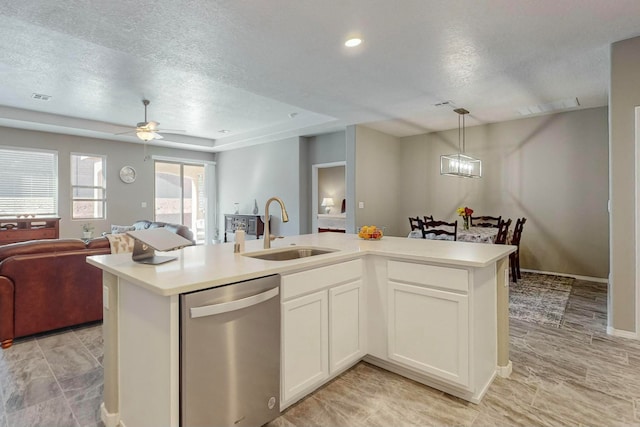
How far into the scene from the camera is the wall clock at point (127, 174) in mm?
7793

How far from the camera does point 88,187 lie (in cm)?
734

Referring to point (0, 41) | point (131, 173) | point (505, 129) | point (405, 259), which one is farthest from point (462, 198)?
point (131, 173)

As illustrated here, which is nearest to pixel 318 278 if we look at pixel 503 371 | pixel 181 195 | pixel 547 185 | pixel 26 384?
pixel 503 371

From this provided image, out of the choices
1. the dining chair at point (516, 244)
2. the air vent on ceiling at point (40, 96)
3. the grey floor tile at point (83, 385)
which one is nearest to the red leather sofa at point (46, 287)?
the grey floor tile at point (83, 385)

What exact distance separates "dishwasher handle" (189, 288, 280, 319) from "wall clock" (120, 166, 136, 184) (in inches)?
299

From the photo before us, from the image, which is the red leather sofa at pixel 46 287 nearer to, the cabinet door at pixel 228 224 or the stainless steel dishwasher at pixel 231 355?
the stainless steel dishwasher at pixel 231 355

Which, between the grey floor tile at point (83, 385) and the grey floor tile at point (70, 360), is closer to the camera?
the grey floor tile at point (83, 385)

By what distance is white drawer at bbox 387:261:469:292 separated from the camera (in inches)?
77.3

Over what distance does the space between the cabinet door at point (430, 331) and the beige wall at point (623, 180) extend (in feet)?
7.09

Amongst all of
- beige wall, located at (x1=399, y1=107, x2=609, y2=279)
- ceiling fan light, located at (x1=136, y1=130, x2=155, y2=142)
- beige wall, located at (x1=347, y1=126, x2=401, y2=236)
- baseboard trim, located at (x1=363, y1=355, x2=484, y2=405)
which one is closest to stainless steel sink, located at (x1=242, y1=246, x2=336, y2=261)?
baseboard trim, located at (x1=363, y1=355, x2=484, y2=405)

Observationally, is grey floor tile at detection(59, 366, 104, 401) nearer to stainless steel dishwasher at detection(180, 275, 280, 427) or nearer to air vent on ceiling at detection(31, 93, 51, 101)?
stainless steel dishwasher at detection(180, 275, 280, 427)

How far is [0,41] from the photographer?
322 cm

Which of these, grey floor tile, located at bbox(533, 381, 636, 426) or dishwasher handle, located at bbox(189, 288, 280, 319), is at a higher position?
dishwasher handle, located at bbox(189, 288, 280, 319)

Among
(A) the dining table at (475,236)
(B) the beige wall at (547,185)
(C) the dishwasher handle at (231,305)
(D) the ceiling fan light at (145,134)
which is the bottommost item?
(C) the dishwasher handle at (231,305)
